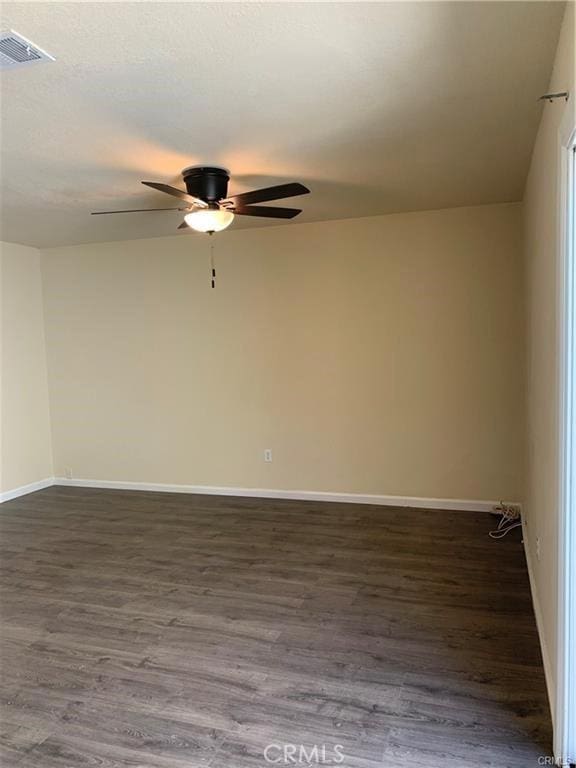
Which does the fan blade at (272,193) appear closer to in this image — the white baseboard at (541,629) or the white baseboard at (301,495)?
the white baseboard at (541,629)

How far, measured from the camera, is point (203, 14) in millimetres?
1778

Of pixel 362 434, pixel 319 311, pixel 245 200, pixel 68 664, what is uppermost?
pixel 245 200

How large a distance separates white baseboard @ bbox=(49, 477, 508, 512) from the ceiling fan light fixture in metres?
2.76

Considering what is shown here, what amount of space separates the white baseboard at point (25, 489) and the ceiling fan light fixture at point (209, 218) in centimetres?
373

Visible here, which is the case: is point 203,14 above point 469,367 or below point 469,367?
above

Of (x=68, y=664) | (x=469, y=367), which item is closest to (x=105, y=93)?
(x=68, y=664)

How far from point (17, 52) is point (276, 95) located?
98 centimetres

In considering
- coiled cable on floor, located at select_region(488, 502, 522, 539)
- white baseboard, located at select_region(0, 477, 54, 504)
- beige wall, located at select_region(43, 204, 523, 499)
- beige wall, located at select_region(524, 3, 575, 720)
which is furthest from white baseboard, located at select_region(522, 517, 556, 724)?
white baseboard, located at select_region(0, 477, 54, 504)

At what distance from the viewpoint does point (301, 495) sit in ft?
17.3

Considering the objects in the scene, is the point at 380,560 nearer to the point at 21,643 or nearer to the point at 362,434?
the point at 362,434

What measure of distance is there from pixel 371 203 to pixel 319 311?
1.10 meters

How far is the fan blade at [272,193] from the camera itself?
3.04m

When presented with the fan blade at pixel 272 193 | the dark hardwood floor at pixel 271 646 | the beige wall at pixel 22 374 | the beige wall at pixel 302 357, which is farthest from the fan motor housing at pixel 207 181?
A: the beige wall at pixel 22 374

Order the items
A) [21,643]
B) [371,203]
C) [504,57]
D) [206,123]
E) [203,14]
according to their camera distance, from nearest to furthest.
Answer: [203,14] < [504,57] < [206,123] < [21,643] < [371,203]
